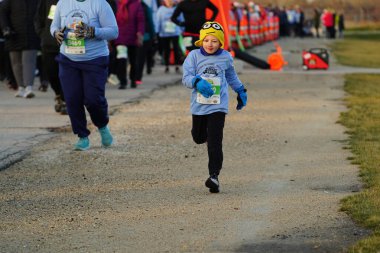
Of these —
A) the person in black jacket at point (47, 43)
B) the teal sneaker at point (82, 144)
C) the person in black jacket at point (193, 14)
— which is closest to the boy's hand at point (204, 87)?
the teal sneaker at point (82, 144)

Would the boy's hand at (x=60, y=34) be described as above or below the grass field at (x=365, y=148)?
above

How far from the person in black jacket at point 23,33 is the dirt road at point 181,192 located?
373 centimetres

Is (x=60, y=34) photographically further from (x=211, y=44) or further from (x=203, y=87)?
(x=203, y=87)

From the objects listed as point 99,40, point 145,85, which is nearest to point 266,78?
point 145,85

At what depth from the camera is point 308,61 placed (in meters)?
28.9

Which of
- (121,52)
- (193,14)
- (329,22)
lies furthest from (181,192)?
(329,22)

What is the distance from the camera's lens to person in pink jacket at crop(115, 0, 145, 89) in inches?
843

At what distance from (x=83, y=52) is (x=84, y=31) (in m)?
0.29

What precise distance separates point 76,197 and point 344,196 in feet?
7.08

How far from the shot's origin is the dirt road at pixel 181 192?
754cm

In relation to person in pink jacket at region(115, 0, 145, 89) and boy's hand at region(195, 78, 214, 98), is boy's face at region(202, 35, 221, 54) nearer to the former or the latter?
boy's hand at region(195, 78, 214, 98)

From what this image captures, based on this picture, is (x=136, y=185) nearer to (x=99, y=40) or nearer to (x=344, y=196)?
(x=344, y=196)

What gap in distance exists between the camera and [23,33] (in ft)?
61.5

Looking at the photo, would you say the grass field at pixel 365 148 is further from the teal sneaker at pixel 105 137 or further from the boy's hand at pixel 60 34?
the boy's hand at pixel 60 34
